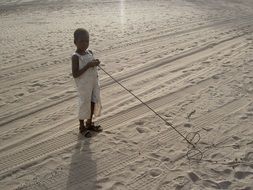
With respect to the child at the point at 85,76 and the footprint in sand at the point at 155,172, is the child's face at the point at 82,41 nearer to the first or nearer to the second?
the child at the point at 85,76

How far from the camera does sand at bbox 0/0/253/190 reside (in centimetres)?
438

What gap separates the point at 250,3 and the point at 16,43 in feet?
38.8

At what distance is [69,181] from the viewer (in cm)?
428

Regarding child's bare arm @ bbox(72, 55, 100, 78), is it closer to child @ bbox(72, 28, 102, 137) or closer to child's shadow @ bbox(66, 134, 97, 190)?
child @ bbox(72, 28, 102, 137)

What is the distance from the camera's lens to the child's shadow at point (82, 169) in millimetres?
4215

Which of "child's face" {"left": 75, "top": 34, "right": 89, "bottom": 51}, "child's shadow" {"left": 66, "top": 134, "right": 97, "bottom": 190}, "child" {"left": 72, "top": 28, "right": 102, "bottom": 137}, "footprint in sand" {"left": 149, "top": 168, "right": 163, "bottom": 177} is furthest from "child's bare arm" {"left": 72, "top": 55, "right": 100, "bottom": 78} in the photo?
"footprint in sand" {"left": 149, "top": 168, "right": 163, "bottom": 177}

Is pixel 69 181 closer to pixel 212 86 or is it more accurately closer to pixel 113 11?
pixel 212 86

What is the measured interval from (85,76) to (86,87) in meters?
0.15

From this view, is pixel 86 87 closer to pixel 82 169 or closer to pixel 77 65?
pixel 77 65

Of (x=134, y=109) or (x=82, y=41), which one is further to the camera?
(x=134, y=109)

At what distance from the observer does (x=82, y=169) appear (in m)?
4.48

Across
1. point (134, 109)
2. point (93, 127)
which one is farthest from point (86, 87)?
point (134, 109)

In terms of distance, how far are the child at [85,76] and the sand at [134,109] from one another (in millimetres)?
454

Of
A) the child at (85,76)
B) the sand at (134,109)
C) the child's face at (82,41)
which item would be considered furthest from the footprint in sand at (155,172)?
the child's face at (82,41)
